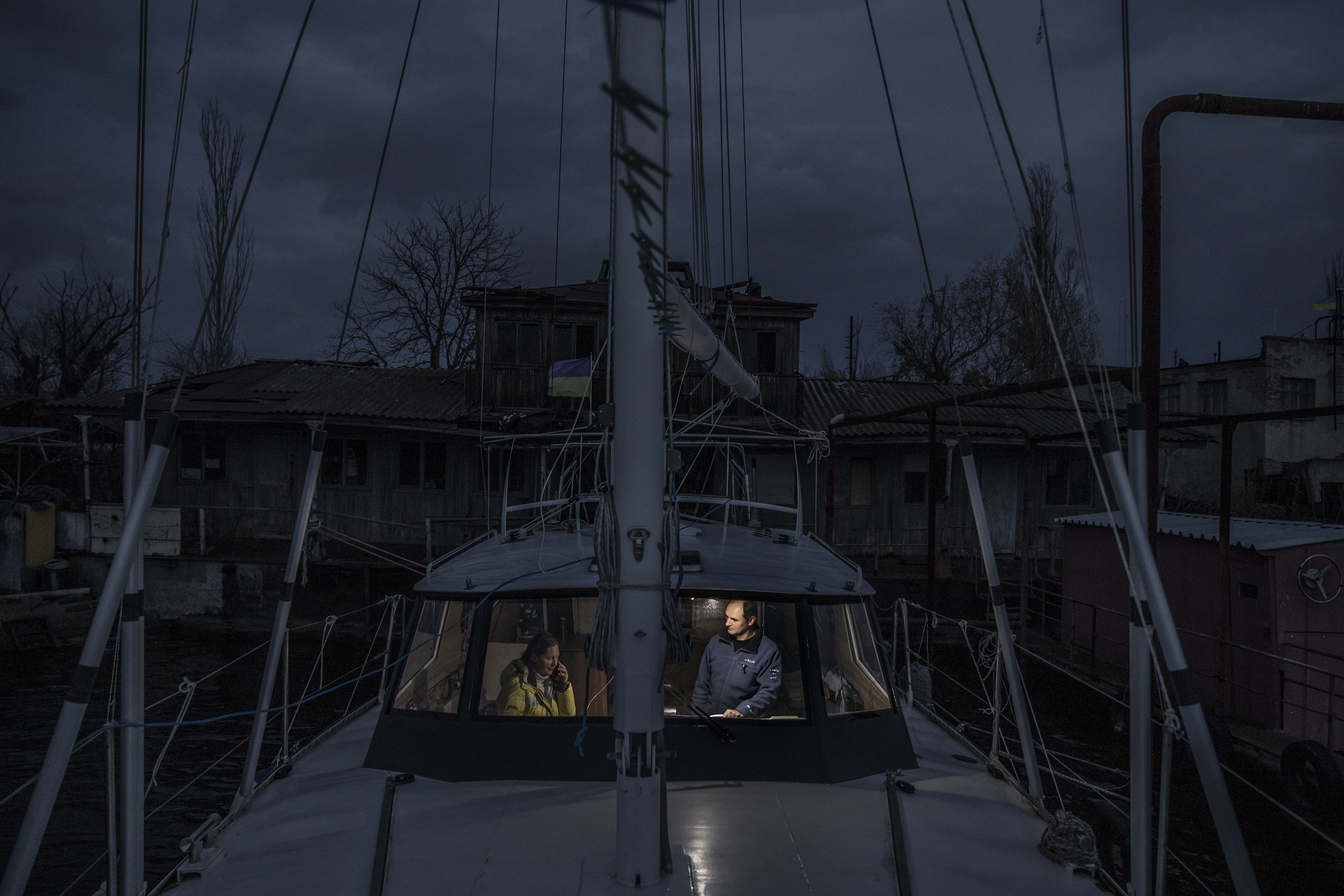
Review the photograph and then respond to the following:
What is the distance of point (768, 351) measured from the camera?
21.0 metres

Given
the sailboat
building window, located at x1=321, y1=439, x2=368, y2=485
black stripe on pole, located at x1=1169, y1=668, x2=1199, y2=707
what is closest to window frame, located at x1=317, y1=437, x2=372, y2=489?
building window, located at x1=321, y1=439, x2=368, y2=485

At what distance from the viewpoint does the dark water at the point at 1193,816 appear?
6.98 meters

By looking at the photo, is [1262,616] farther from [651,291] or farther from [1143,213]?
[651,291]

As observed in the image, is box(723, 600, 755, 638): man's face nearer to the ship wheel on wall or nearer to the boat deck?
the boat deck

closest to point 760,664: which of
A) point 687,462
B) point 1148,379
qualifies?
point 1148,379

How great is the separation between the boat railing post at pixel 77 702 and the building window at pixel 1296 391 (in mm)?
34606

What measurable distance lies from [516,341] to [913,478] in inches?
430

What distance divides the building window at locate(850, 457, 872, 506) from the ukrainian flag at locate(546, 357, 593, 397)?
738cm

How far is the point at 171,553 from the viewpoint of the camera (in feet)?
57.5

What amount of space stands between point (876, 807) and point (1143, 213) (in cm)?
606

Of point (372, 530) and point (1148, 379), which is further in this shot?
point (372, 530)

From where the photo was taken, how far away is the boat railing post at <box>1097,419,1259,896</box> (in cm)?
250

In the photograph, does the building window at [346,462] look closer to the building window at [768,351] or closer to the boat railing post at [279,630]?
the building window at [768,351]

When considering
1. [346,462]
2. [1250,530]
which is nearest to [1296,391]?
[1250,530]
